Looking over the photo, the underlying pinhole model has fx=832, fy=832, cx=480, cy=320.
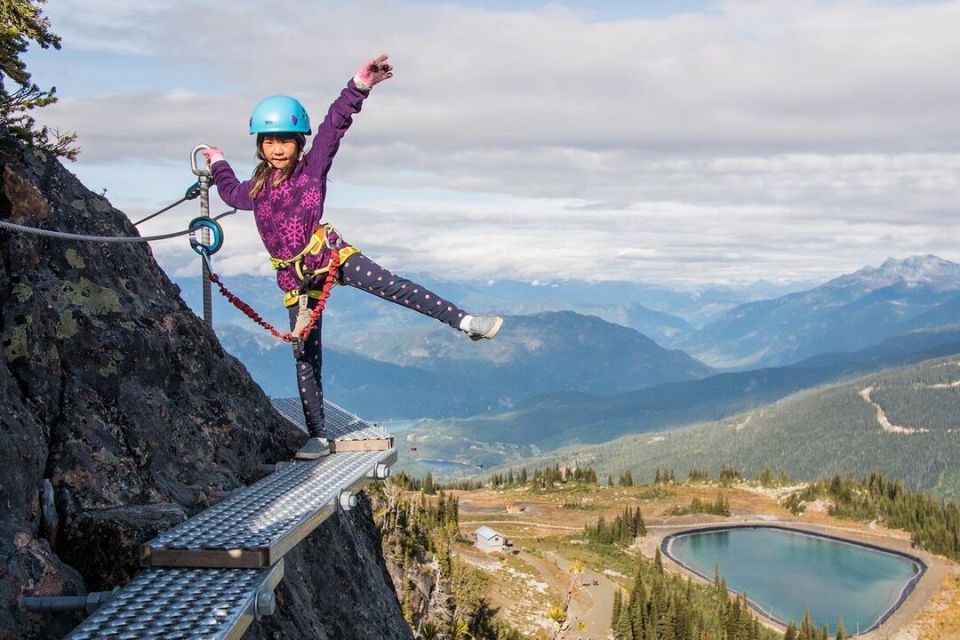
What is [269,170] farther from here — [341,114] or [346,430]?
[346,430]

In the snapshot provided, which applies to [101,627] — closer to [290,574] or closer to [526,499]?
[290,574]

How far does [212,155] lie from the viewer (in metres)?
14.4

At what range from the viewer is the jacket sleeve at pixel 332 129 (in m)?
12.8

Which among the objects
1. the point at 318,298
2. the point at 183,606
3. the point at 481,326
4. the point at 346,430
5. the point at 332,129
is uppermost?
the point at 332,129

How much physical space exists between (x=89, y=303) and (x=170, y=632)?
6012 mm

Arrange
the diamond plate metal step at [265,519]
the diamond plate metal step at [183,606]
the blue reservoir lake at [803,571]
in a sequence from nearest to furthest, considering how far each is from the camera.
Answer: the diamond plate metal step at [183,606] < the diamond plate metal step at [265,519] < the blue reservoir lake at [803,571]

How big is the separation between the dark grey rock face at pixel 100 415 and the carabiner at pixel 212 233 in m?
1.02

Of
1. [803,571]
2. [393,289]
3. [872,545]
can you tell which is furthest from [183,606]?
[872,545]

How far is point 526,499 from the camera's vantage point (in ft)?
574

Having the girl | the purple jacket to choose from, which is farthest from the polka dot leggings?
the purple jacket

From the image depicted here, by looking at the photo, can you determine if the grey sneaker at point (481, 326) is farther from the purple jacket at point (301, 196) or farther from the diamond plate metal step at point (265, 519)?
the diamond plate metal step at point (265, 519)

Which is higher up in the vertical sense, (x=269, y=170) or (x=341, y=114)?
(x=341, y=114)

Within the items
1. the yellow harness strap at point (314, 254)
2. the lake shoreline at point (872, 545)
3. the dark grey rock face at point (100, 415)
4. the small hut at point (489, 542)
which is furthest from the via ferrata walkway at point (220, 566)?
the lake shoreline at point (872, 545)

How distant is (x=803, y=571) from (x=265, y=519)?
144m
